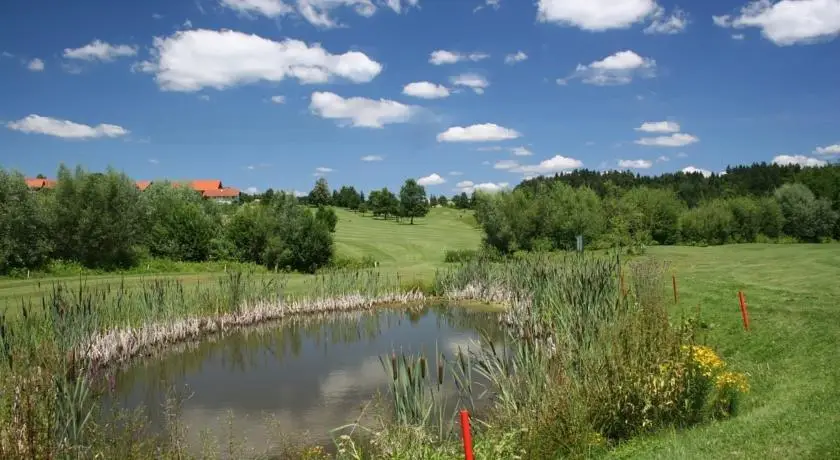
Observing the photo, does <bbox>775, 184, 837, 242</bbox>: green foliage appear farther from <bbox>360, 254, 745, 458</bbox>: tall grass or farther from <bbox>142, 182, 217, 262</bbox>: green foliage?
<bbox>360, 254, 745, 458</bbox>: tall grass

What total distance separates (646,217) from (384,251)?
2288 centimetres

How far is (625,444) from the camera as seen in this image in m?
7.36

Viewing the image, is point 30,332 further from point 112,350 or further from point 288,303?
point 288,303

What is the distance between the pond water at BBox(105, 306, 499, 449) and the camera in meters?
10.0

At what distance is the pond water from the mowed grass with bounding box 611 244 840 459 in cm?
398

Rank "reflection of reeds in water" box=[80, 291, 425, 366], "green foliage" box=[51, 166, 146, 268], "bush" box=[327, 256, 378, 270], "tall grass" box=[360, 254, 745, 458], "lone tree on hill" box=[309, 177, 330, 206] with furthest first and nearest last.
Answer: "lone tree on hill" box=[309, 177, 330, 206]
"bush" box=[327, 256, 378, 270]
"green foliage" box=[51, 166, 146, 268]
"reflection of reeds in water" box=[80, 291, 425, 366]
"tall grass" box=[360, 254, 745, 458]

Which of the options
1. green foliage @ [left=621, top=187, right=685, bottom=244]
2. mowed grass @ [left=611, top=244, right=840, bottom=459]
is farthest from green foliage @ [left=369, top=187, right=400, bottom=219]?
mowed grass @ [left=611, top=244, right=840, bottom=459]

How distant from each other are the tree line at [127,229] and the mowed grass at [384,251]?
3403 mm

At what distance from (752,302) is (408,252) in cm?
3417

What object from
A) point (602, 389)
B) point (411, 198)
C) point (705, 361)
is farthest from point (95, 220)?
point (411, 198)

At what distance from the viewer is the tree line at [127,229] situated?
30797 mm

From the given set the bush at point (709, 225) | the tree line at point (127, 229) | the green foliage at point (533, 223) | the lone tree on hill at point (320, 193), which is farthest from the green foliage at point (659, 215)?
the lone tree on hill at point (320, 193)

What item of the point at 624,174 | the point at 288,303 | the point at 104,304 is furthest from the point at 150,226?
the point at 624,174

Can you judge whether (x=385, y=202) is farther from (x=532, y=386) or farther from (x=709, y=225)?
(x=532, y=386)
